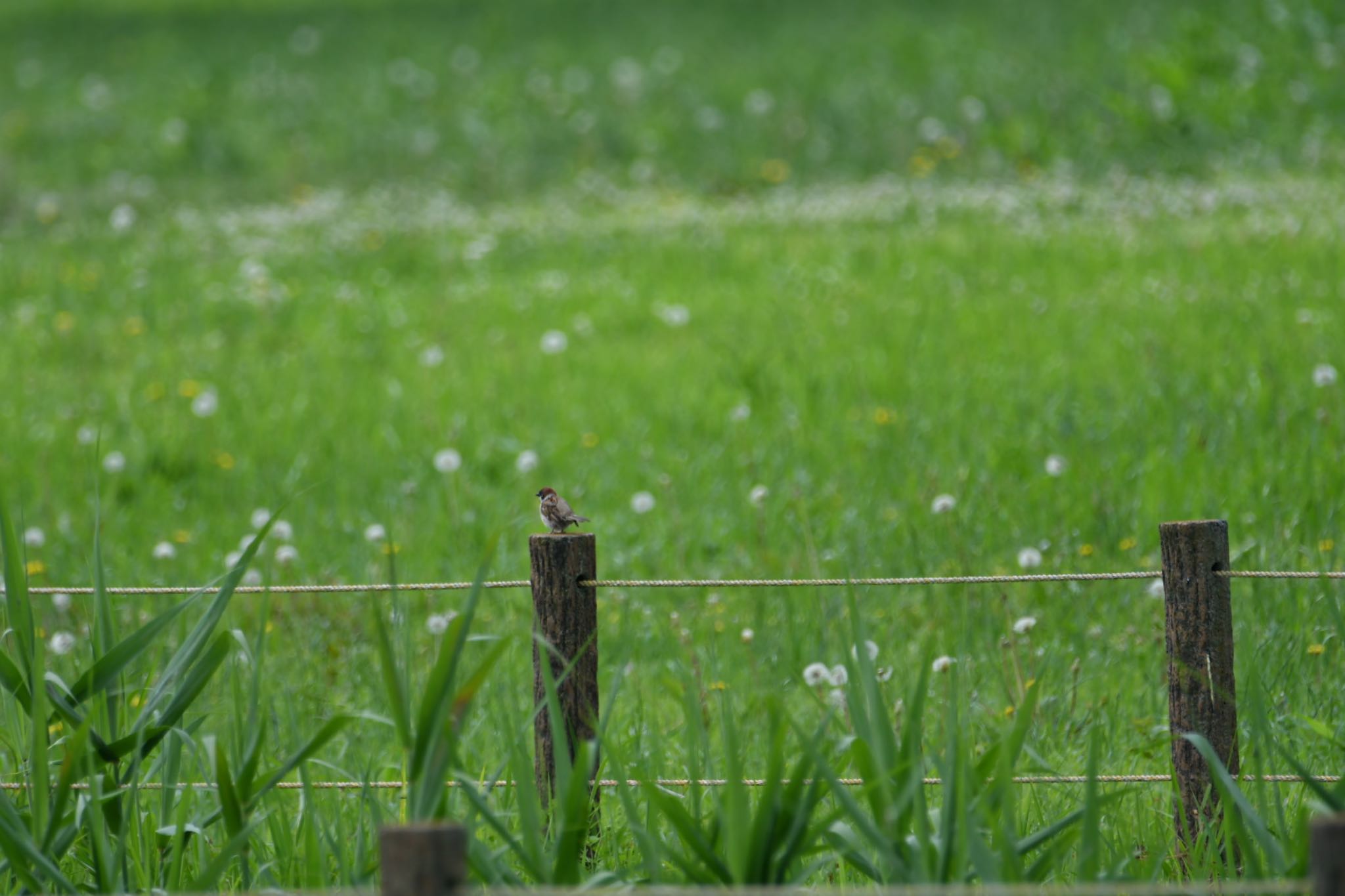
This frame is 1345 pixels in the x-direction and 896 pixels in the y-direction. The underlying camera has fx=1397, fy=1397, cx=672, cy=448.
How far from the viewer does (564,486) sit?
6191mm

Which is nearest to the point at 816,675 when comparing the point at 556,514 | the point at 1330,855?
the point at 556,514

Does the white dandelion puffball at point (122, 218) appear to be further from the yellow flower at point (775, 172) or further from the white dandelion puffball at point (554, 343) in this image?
the yellow flower at point (775, 172)

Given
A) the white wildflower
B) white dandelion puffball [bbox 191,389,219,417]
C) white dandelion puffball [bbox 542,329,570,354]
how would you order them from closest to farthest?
1. the white wildflower
2. white dandelion puffball [bbox 191,389,219,417]
3. white dandelion puffball [bbox 542,329,570,354]

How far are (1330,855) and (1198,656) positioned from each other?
1.27m

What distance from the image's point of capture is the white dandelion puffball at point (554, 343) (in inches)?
317

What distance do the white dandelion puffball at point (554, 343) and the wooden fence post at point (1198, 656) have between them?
5.43 m

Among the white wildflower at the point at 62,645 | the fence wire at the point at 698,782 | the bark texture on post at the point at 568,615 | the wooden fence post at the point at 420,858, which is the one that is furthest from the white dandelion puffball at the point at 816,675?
the white wildflower at the point at 62,645

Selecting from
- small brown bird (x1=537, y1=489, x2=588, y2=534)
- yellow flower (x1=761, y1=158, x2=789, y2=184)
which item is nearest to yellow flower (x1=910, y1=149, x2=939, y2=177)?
yellow flower (x1=761, y1=158, x2=789, y2=184)

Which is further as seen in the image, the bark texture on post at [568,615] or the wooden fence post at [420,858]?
the bark texture on post at [568,615]

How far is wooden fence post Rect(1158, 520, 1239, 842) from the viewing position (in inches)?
114

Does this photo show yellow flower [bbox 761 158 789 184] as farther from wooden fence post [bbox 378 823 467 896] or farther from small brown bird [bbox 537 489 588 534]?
wooden fence post [bbox 378 823 467 896]

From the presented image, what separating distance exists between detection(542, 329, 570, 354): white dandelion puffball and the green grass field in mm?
51

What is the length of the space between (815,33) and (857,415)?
40.2 feet

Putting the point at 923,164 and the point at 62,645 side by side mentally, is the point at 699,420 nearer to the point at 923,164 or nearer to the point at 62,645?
the point at 62,645
